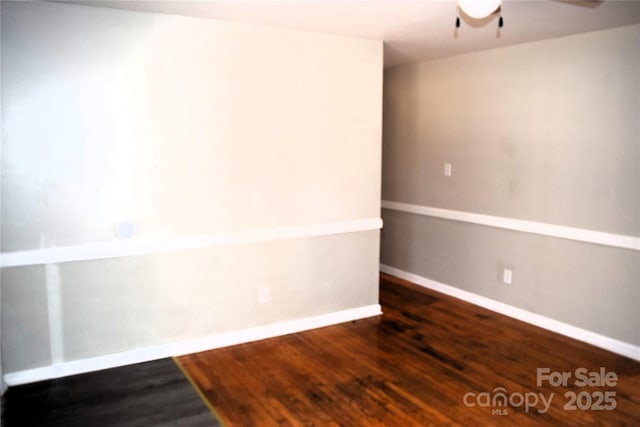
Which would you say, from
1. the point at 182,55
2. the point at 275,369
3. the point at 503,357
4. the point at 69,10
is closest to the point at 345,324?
the point at 275,369

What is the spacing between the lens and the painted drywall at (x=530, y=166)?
137 inches

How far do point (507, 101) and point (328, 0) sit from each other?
2.01 metres

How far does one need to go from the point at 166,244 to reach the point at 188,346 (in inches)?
28.0

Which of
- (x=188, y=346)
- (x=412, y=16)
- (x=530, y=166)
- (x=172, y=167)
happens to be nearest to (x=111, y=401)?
(x=188, y=346)

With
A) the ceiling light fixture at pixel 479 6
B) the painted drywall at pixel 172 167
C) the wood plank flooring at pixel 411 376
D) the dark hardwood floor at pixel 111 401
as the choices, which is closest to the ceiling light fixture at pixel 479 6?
the ceiling light fixture at pixel 479 6

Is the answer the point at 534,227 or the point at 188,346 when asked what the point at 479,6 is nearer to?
the point at 534,227

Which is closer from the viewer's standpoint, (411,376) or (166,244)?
(411,376)

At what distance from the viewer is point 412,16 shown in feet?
10.3

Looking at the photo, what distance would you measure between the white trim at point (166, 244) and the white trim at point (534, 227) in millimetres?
953

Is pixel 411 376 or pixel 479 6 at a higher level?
pixel 479 6

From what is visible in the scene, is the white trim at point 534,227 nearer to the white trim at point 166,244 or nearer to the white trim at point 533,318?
the white trim at point 533,318

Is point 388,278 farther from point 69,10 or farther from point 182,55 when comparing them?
point 69,10

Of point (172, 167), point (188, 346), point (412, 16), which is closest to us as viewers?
point (412, 16)

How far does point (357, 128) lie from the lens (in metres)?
4.00
